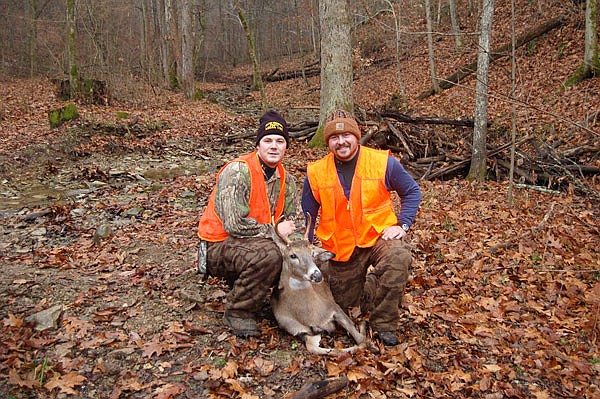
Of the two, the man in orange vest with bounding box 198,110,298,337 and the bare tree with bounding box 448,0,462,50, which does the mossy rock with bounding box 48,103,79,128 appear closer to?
the man in orange vest with bounding box 198,110,298,337

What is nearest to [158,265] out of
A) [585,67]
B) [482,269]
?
[482,269]

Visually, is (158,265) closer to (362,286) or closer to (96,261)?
(96,261)

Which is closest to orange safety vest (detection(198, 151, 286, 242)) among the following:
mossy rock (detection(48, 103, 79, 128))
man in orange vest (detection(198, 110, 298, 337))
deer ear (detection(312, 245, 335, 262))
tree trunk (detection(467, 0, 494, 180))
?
man in orange vest (detection(198, 110, 298, 337))

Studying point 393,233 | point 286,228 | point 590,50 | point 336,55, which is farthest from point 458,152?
point 286,228

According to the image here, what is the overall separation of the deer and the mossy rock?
1126 cm

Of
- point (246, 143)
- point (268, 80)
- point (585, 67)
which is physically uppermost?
point (268, 80)

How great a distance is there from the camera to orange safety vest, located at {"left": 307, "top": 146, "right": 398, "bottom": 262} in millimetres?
4164

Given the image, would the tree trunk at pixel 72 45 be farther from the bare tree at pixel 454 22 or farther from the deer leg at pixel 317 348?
the deer leg at pixel 317 348

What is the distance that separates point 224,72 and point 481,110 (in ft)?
104

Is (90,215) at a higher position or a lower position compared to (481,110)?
lower

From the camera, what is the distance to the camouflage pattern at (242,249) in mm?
4004

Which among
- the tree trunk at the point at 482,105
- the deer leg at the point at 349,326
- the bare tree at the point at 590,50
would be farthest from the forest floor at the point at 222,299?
the bare tree at the point at 590,50

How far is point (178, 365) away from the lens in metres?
3.67

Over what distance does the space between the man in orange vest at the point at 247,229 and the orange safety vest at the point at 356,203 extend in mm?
377
